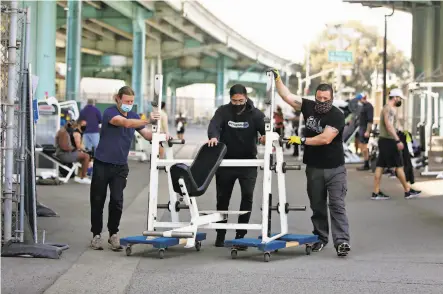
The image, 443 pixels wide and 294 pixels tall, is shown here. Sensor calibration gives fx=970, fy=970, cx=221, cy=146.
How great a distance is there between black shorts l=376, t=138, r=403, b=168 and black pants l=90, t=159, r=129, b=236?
21.5ft

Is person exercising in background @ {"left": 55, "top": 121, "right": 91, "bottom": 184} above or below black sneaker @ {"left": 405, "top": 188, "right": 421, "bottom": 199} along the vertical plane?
above

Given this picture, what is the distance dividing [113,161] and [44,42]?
1123 inches

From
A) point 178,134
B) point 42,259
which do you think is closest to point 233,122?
point 42,259

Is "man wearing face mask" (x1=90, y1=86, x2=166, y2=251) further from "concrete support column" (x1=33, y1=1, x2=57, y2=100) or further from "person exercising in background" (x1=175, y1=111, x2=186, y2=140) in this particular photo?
"person exercising in background" (x1=175, y1=111, x2=186, y2=140)

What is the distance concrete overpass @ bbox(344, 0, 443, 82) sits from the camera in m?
34.4

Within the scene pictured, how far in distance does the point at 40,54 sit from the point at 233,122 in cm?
2826

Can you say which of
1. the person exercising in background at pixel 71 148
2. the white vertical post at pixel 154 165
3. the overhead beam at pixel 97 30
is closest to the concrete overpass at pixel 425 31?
the person exercising in background at pixel 71 148

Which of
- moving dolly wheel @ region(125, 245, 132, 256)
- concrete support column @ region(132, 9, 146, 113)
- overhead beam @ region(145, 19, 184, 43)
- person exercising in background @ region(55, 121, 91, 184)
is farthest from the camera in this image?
overhead beam @ region(145, 19, 184, 43)

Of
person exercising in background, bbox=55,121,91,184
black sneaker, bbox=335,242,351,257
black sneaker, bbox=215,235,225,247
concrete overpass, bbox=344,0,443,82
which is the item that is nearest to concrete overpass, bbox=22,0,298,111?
concrete overpass, bbox=344,0,443,82

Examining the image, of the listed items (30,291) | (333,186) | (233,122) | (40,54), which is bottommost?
(30,291)

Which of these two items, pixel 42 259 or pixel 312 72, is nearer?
pixel 42 259

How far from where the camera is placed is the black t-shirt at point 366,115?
23.2m

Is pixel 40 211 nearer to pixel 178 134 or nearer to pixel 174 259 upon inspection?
pixel 174 259

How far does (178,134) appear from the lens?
45.3m
